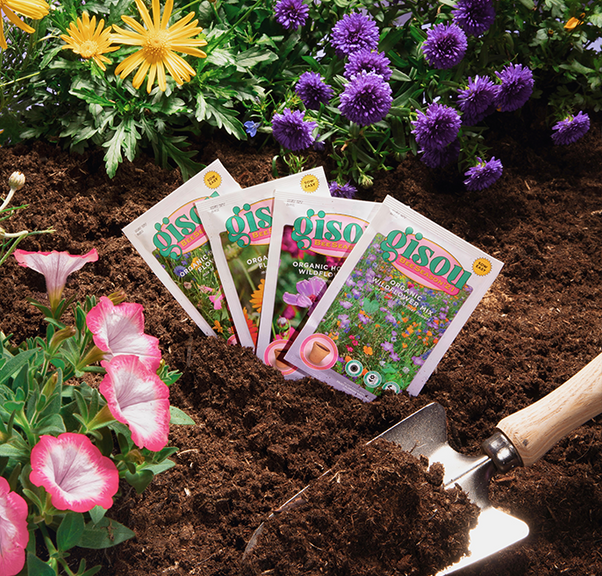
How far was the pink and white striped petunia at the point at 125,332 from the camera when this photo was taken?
2.49ft

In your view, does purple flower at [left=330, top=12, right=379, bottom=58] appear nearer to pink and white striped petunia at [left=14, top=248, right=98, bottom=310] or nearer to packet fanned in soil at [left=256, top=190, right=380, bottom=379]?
packet fanned in soil at [left=256, top=190, right=380, bottom=379]

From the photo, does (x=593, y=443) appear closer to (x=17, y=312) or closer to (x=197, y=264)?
(x=197, y=264)

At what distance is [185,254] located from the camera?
53.1 inches

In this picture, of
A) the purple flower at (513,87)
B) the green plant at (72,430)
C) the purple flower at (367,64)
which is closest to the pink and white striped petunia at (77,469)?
the green plant at (72,430)

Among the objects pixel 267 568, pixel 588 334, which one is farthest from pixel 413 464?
pixel 588 334

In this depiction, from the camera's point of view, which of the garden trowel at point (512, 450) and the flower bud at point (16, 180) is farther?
the garden trowel at point (512, 450)

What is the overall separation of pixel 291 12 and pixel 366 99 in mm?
388

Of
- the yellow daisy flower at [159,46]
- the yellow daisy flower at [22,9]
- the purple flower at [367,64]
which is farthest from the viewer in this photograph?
the purple flower at [367,64]

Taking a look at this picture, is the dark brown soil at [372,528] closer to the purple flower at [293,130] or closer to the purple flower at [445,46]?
the purple flower at [293,130]

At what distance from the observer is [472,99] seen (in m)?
1.41

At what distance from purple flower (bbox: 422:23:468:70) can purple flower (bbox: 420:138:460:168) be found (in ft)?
0.71

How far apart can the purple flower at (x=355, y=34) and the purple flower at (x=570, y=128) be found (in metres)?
0.58

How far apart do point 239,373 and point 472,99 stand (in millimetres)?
Answer: 945

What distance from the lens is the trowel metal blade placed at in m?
1.04
